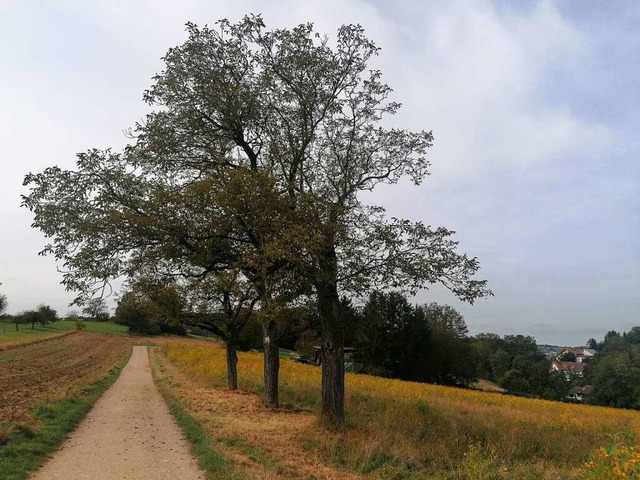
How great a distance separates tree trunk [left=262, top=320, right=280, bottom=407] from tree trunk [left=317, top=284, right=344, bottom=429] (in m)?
3.80

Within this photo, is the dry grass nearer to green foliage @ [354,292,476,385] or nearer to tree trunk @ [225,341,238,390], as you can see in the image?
tree trunk @ [225,341,238,390]

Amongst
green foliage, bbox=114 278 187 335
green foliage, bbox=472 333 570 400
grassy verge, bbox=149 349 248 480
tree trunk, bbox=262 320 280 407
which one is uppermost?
green foliage, bbox=114 278 187 335

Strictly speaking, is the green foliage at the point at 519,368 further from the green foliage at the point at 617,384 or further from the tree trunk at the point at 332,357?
the tree trunk at the point at 332,357

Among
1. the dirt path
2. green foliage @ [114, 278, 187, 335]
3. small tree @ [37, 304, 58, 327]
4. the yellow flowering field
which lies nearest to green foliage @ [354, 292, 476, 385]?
green foliage @ [114, 278, 187, 335]

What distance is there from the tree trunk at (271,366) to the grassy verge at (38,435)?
561 cm

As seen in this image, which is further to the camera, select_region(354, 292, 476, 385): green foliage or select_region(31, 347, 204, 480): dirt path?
select_region(354, 292, 476, 385): green foliage

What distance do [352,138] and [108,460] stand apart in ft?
33.8

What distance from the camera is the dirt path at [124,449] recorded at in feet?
27.3

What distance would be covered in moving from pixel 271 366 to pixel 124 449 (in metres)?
Answer: 7.40

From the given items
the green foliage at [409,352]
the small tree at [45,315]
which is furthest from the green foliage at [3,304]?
the green foliage at [409,352]

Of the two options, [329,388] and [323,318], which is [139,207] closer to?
[323,318]

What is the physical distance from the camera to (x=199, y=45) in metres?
14.1

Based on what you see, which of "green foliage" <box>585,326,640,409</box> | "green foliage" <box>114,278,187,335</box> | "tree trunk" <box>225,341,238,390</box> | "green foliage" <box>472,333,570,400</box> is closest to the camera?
"green foliage" <box>114,278,187,335</box>

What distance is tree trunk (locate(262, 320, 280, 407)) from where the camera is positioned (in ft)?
55.9
